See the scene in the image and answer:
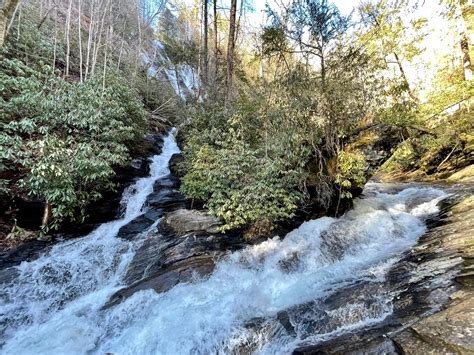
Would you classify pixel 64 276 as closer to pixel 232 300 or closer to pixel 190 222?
pixel 190 222

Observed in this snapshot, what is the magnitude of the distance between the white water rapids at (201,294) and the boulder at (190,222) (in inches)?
36.6

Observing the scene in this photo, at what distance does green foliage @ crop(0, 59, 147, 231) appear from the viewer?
23.4 ft

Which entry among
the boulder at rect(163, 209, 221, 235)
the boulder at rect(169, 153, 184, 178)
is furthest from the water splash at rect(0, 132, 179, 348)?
the boulder at rect(169, 153, 184, 178)

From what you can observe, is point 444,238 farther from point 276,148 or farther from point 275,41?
point 275,41

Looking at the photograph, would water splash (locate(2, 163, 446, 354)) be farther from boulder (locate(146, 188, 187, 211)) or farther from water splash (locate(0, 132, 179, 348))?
boulder (locate(146, 188, 187, 211))

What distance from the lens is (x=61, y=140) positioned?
7840 mm

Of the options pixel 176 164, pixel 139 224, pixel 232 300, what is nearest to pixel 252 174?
pixel 232 300

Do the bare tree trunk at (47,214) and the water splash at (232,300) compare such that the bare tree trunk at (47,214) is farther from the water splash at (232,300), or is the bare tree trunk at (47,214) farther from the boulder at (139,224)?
the boulder at (139,224)

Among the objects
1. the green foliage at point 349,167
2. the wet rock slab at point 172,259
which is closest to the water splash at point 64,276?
the wet rock slab at point 172,259

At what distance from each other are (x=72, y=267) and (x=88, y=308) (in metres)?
1.46

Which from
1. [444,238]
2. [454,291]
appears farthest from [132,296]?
[444,238]

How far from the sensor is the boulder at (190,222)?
7.39 meters

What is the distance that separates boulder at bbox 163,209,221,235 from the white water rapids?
93cm

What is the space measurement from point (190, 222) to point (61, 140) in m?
4.14
